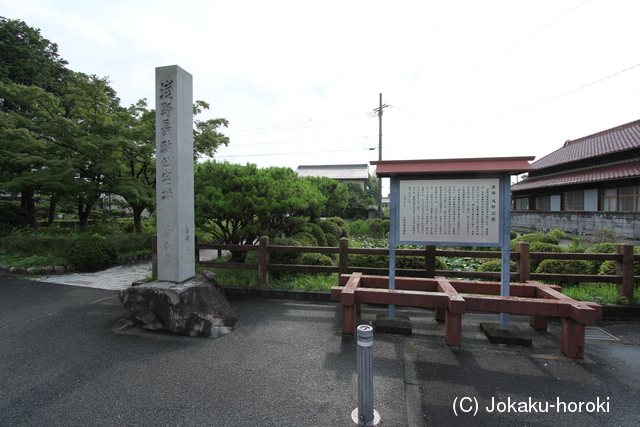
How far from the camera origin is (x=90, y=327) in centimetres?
443

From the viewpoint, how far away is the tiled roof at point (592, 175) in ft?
47.9

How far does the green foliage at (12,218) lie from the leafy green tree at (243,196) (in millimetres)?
11373

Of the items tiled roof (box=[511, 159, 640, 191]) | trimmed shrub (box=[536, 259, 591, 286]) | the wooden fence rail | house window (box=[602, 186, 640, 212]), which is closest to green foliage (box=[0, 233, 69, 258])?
the wooden fence rail

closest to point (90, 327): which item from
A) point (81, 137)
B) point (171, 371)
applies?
point (171, 371)

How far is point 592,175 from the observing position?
17.0 metres

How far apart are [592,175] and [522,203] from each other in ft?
32.7

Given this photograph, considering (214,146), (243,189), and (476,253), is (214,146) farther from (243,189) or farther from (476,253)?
(476,253)

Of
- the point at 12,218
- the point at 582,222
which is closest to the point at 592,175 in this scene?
the point at 582,222

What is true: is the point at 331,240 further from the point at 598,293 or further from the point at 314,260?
the point at 598,293

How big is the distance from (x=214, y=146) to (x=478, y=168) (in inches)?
440

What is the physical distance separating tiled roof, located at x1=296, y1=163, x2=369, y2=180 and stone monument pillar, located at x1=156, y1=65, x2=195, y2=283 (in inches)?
1471

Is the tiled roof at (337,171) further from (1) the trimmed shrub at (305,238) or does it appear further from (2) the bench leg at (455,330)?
(2) the bench leg at (455,330)

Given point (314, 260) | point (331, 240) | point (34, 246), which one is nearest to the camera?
point (314, 260)

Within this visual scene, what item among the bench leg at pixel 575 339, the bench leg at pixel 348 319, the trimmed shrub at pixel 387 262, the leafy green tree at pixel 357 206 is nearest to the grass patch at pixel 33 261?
the trimmed shrub at pixel 387 262
